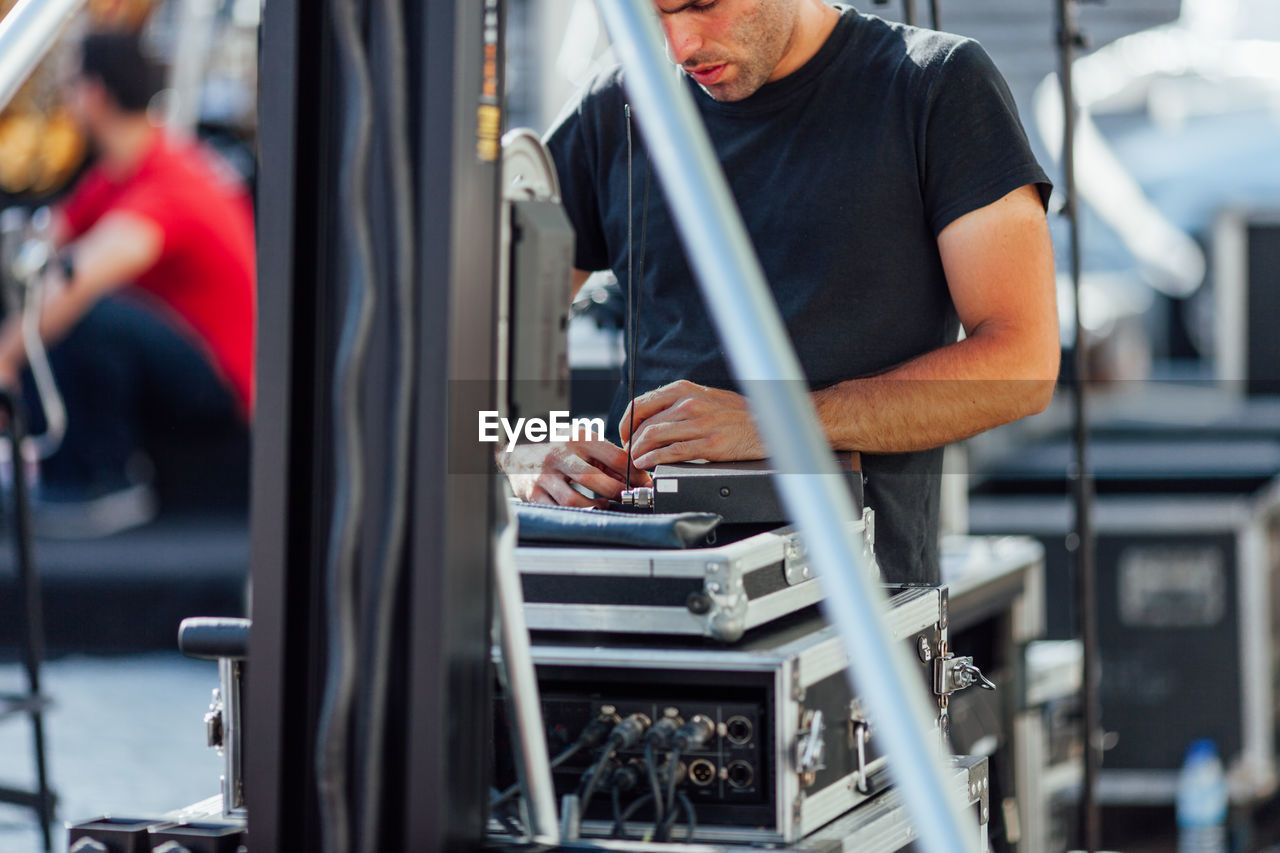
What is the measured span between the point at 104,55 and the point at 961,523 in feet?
10.5

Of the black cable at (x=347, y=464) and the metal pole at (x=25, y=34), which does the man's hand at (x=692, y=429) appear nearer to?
the black cable at (x=347, y=464)

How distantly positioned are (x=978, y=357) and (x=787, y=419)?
0.87 m

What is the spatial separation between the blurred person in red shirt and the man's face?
123 inches

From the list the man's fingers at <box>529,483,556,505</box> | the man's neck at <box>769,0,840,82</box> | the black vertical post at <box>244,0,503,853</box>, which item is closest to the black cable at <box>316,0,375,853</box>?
the black vertical post at <box>244,0,503,853</box>

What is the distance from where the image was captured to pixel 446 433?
938 mm

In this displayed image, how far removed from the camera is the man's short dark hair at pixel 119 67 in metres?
4.62

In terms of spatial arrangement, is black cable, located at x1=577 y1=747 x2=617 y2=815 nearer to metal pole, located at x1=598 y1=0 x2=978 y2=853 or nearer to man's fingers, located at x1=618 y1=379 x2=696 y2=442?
metal pole, located at x1=598 y1=0 x2=978 y2=853

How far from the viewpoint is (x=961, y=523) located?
9.96 ft

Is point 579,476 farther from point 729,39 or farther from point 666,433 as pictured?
point 729,39

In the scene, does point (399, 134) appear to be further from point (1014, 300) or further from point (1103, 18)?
point (1103, 18)

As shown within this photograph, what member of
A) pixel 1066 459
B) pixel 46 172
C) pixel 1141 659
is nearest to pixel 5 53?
pixel 1141 659

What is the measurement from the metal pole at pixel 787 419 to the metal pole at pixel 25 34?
0.45 metres

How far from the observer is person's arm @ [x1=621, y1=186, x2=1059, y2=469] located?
63.8 inches

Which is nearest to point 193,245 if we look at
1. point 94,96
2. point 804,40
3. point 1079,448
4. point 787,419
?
point 94,96
